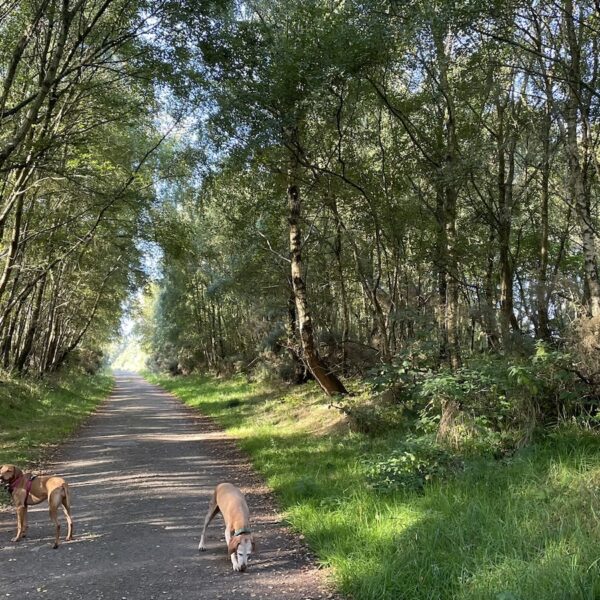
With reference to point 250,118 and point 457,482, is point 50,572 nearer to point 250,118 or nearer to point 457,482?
point 457,482

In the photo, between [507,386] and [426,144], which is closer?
[507,386]

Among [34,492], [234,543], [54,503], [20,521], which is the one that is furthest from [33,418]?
[234,543]

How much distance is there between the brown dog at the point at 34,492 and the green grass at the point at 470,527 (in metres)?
2.64

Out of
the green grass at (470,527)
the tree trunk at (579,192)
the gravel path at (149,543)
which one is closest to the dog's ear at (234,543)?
the gravel path at (149,543)

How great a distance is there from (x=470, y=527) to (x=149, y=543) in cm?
333

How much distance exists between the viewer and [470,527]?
16.4 feet

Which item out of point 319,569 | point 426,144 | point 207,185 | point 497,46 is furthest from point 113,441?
point 497,46

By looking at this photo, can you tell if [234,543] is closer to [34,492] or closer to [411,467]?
[34,492]

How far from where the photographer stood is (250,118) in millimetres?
11258

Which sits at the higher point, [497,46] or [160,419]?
[497,46]

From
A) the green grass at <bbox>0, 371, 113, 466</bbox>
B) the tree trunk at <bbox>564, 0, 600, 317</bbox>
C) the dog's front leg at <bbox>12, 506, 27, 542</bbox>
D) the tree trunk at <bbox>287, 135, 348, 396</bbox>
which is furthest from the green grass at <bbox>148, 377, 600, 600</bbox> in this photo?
the green grass at <bbox>0, 371, 113, 466</bbox>

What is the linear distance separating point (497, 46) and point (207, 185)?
716 cm

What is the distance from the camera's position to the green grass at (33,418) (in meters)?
11.2

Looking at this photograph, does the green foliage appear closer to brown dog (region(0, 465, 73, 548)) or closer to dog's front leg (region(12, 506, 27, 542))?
brown dog (region(0, 465, 73, 548))
